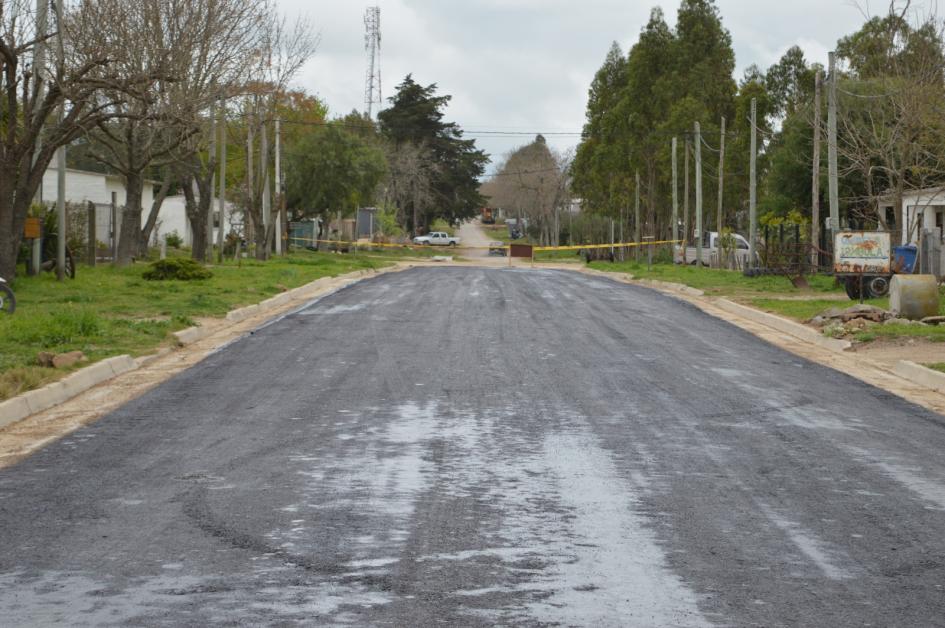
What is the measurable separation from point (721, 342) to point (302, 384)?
8.04m

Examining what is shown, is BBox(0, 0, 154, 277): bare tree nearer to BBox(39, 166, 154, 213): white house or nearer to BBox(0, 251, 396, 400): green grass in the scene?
BBox(0, 251, 396, 400): green grass

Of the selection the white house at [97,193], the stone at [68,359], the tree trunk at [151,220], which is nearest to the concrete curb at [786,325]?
the stone at [68,359]

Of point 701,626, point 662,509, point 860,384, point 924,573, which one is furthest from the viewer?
point 860,384

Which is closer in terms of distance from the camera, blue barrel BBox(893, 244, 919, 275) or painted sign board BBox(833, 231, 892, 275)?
painted sign board BBox(833, 231, 892, 275)

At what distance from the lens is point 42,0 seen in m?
26.4

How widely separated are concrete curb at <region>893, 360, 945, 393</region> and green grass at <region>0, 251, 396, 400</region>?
9.81 metres

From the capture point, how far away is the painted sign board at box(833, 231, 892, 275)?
89.9 ft

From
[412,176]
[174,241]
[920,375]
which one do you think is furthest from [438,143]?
[920,375]

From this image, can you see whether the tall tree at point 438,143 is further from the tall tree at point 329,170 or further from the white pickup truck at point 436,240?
the tall tree at point 329,170

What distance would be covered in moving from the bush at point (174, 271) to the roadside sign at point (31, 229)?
13.8 ft

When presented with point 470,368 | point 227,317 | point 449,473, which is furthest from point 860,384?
point 227,317

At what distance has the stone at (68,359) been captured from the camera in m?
14.0

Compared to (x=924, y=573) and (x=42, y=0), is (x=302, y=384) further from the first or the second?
(x=42, y=0)

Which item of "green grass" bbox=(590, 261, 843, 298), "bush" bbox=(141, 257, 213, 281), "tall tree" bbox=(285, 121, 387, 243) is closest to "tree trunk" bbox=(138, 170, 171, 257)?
"bush" bbox=(141, 257, 213, 281)
